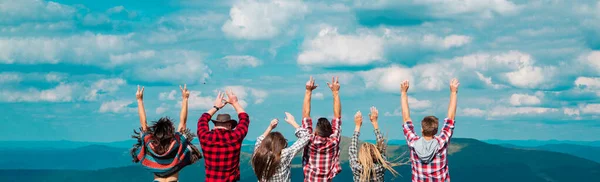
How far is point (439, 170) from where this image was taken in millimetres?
11945

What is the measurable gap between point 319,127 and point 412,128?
2.47 meters

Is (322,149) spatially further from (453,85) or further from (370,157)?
(453,85)

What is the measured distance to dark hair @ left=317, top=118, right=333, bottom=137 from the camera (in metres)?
14.1

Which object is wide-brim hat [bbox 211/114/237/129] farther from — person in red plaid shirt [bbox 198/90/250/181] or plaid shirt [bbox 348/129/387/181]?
plaid shirt [bbox 348/129/387/181]

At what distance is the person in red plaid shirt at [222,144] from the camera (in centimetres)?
1256

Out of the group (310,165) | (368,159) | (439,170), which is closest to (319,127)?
(310,165)

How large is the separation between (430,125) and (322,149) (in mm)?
3448

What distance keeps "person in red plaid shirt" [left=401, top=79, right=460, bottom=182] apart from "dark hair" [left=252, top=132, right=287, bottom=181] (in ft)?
8.39

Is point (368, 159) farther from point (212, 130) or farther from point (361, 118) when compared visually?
point (212, 130)

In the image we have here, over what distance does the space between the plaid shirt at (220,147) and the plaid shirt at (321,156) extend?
211cm

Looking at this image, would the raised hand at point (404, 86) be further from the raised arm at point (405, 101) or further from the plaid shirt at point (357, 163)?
the plaid shirt at point (357, 163)

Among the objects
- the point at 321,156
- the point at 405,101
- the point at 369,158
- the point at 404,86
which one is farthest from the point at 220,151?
the point at 369,158

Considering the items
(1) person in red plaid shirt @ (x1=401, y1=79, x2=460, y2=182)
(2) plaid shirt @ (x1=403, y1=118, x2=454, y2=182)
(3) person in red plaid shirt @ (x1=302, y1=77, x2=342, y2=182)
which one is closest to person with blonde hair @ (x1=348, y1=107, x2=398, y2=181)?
(3) person in red plaid shirt @ (x1=302, y1=77, x2=342, y2=182)


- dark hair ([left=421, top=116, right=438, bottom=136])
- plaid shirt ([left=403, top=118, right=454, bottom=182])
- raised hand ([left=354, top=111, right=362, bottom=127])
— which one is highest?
raised hand ([left=354, top=111, right=362, bottom=127])
